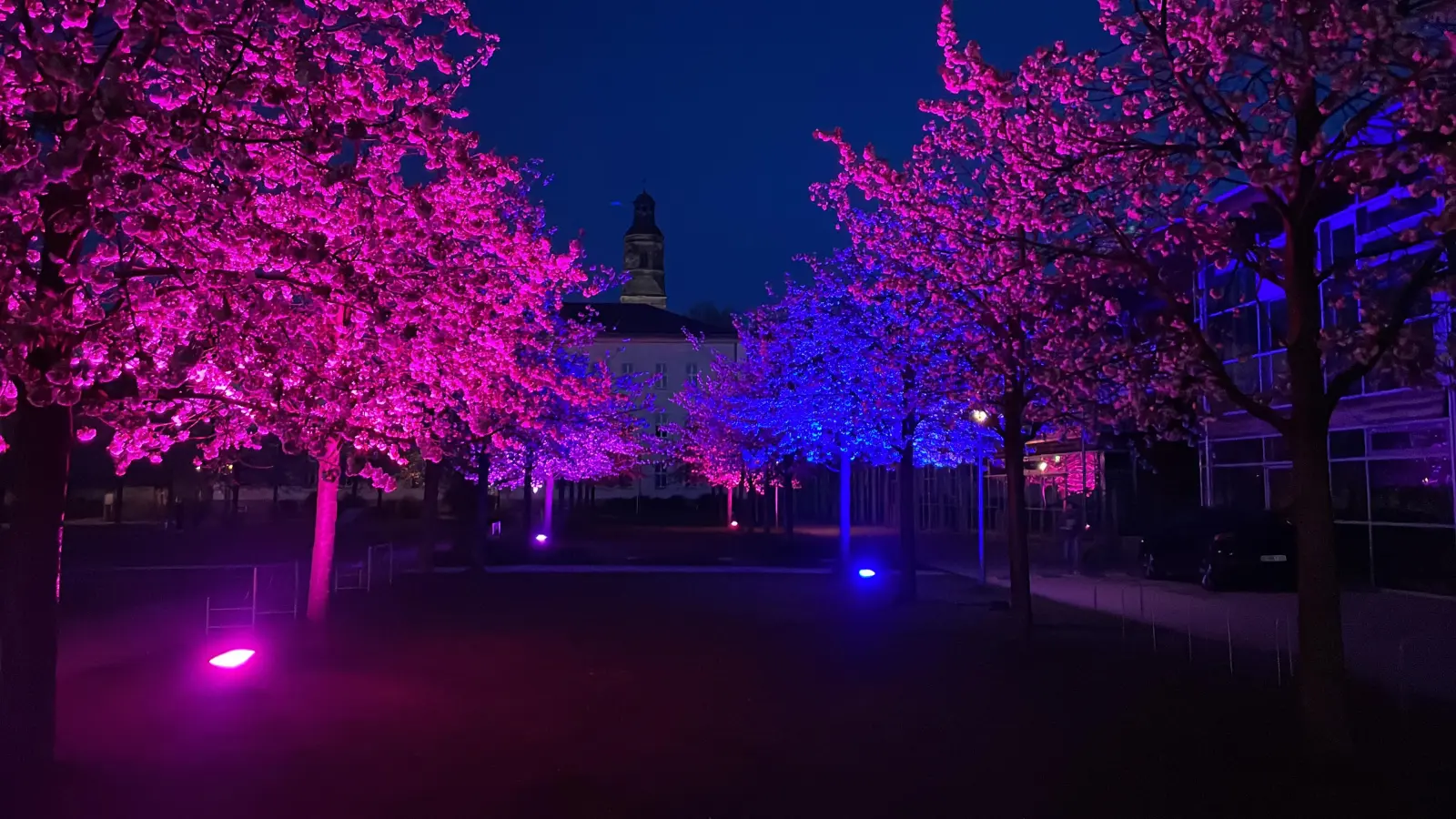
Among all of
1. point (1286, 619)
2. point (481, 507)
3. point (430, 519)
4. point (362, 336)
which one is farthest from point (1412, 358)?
point (430, 519)

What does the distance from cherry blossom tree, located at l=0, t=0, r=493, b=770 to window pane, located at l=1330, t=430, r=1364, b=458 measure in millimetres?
18805

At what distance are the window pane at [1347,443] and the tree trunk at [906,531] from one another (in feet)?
28.6

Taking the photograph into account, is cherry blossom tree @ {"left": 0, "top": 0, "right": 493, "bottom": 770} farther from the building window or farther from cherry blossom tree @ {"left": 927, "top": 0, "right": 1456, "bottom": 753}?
the building window

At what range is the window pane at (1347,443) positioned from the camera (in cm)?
2042

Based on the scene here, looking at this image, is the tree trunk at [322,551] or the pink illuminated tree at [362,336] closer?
the pink illuminated tree at [362,336]

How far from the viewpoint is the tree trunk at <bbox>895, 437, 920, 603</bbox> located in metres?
18.0

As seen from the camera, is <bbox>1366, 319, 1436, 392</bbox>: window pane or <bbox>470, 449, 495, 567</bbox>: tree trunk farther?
<bbox>470, 449, 495, 567</bbox>: tree trunk

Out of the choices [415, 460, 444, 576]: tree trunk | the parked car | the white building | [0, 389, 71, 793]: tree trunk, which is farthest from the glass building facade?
the white building

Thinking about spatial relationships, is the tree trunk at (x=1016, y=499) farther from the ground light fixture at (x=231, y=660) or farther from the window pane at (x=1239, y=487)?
the window pane at (x=1239, y=487)

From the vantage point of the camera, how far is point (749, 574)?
24047mm

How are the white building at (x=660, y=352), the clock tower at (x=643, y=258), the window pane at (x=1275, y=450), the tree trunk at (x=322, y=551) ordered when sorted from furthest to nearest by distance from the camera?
the clock tower at (x=643, y=258) → the white building at (x=660, y=352) → the window pane at (x=1275, y=450) → the tree trunk at (x=322, y=551)

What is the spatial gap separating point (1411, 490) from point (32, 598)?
806 inches

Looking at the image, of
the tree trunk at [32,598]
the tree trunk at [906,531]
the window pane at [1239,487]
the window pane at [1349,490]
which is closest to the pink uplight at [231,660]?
the tree trunk at [32,598]

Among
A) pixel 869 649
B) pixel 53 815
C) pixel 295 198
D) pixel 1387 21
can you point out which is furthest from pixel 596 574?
pixel 1387 21
